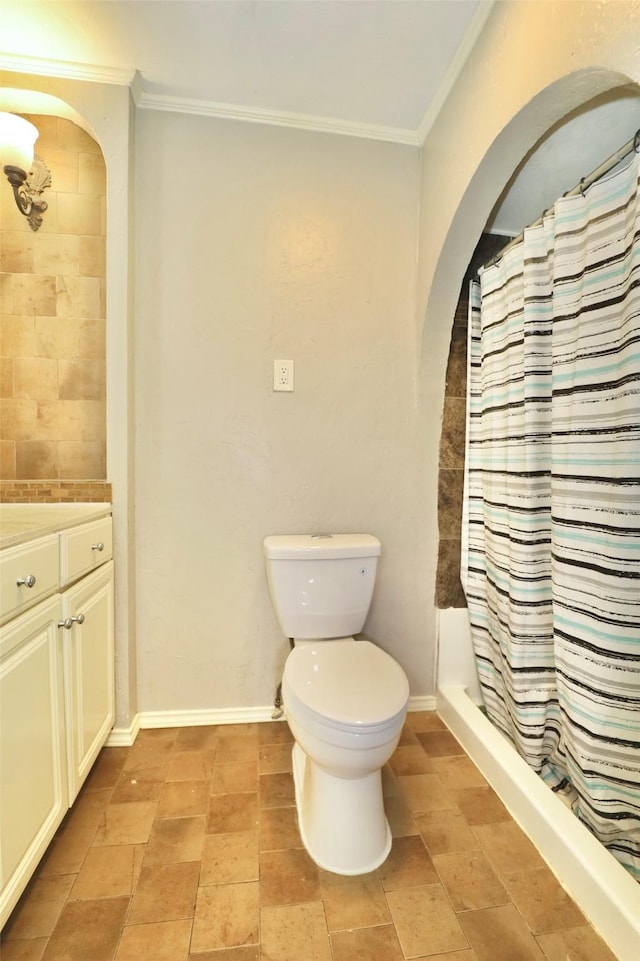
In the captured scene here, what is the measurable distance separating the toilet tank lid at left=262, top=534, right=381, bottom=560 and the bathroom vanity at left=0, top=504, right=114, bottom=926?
55 centimetres

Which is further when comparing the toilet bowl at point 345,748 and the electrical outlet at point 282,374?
the electrical outlet at point 282,374

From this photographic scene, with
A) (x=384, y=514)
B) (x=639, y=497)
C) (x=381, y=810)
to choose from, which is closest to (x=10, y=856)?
(x=381, y=810)

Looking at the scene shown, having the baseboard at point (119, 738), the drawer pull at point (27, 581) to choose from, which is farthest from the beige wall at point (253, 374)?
the drawer pull at point (27, 581)

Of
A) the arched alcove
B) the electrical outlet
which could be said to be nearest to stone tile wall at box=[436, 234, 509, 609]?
the arched alcove

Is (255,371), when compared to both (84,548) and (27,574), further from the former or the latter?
(27,574)

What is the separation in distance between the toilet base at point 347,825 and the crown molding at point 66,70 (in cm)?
217

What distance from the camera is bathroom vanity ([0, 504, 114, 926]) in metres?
0.84

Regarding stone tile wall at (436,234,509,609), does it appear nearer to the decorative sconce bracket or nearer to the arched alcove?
the arched alcove

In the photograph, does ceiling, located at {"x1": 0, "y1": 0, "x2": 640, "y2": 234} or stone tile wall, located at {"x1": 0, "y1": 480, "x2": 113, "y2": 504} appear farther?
stone tile wall, located at {"x1": 0, "y1": 480, "x2": 113, "y2": 504}

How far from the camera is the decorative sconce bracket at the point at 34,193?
1471 millimetres

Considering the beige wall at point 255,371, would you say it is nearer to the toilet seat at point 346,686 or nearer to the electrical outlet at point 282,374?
the electrical outlet at point 282,374

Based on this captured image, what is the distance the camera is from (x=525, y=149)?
114cm

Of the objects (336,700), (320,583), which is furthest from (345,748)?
(320,583)

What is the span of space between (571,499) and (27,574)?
134 cm
